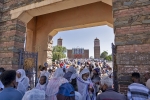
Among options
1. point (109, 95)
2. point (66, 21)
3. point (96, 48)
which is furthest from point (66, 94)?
point (96, 48)

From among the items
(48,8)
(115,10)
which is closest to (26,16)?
(48,8)

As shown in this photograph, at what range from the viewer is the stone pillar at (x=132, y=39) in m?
3.26

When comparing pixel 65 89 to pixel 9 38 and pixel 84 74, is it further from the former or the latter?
pixel 9 38

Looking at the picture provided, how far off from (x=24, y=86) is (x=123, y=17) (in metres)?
3.45

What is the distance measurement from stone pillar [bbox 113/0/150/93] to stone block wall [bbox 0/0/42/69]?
12.4 feet

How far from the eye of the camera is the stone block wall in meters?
5.16

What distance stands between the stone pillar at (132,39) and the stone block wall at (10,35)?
3.77 m

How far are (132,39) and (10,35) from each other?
4.91 m

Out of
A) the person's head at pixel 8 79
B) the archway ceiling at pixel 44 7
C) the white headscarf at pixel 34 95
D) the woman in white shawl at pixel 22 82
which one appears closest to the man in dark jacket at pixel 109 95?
the white headscarf at pixel 34 95

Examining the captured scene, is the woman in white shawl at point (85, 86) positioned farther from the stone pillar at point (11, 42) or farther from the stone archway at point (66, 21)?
the stone archway at point (66, 21)

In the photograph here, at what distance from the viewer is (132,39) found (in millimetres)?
3404

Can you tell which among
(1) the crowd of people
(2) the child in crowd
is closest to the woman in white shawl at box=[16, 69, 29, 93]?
(1) the crowd of people

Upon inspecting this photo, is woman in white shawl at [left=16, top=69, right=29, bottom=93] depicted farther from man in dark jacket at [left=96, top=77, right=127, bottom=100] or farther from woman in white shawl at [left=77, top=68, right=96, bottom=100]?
man in dark jacket at [left=96, top=77, right=127, bottom=100]

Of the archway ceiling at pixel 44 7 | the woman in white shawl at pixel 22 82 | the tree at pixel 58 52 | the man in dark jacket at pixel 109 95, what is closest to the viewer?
the man in dark jacket at pixel 109 95
